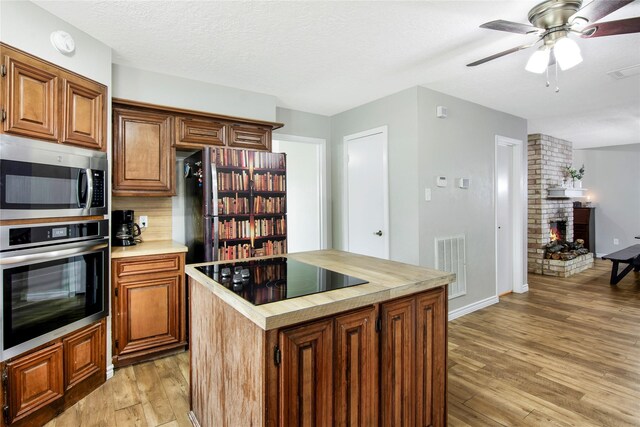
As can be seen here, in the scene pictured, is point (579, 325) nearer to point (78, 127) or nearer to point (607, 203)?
point (78, 127)

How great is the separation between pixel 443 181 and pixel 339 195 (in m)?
1.39

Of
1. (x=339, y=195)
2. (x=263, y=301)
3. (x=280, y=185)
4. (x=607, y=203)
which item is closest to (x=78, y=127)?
(x=280, y=185)

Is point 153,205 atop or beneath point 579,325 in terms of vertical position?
atop

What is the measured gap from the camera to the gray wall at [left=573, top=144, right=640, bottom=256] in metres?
6.95

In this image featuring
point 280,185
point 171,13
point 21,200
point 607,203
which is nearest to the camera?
point 21,200

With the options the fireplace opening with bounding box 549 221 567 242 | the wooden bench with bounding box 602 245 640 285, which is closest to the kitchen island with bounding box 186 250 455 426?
the wooden bench with bounding box 602 245 640 285

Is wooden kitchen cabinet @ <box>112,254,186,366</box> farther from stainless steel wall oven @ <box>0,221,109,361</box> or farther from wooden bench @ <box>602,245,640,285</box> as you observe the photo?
wooden bench @ <box>602,245,640,285</box>

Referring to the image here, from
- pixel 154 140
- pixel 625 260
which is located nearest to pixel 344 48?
pixel 154 140

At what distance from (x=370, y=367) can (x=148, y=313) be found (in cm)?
210

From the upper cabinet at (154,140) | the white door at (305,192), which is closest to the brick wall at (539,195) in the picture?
the white door at (305,192)

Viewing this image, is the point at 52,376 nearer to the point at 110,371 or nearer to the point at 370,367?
the point at 110,371

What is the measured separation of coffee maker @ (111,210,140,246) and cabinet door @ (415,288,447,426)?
256cm

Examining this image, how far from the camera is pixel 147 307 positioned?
2.73 meters

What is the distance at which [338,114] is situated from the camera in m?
4.48
